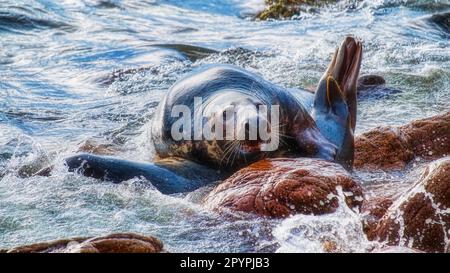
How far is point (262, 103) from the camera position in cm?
657

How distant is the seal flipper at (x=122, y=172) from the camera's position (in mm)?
5910

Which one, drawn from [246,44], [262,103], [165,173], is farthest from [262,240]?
[246,44]

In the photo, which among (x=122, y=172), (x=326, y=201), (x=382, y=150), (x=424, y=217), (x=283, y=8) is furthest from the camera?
(x=283, y=8)

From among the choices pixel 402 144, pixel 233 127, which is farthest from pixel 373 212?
pixel 402 144

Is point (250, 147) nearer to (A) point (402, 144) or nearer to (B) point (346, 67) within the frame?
(A) point (402, 144)

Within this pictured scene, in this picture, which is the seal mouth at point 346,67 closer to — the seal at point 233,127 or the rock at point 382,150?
the seal at point 233,127

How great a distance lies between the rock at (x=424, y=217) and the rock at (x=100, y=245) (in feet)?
4.32

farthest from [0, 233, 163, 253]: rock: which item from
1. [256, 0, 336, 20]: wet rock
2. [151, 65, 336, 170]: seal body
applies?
[256, 0, 336, 20]: wet rock

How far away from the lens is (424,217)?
15.4 ft

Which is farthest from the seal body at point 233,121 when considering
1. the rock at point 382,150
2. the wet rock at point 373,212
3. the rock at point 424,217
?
the rock at point 424,217

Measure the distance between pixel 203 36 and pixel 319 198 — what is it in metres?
9.04

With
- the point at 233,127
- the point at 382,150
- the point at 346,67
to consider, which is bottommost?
the point at 382,150

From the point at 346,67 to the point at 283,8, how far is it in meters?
8.91

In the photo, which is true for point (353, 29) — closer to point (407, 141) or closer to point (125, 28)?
point (125, 28)
